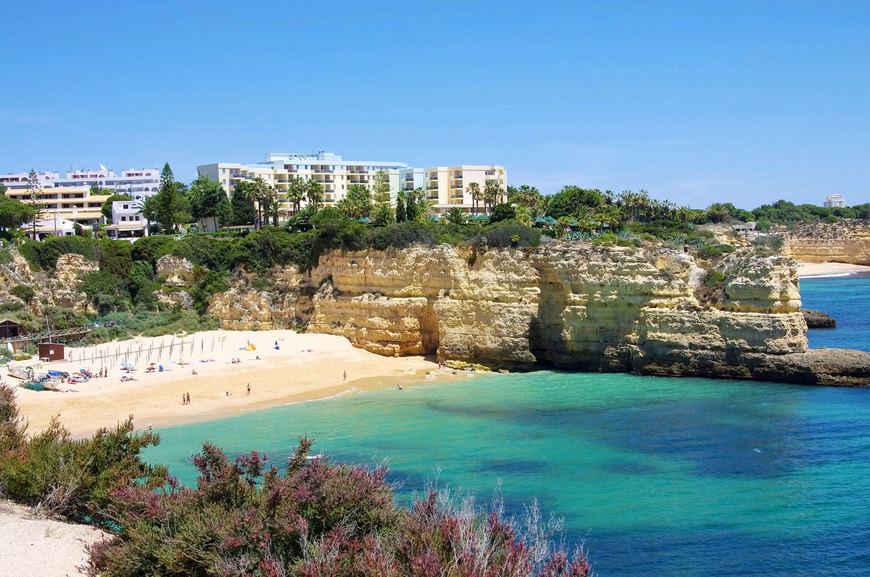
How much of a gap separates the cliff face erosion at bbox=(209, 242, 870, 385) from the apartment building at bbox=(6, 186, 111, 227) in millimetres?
44331

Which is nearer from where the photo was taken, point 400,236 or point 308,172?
point 400,236

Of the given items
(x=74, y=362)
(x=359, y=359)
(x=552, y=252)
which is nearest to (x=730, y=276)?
(x=552, y=252)

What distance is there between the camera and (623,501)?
23.0 meters

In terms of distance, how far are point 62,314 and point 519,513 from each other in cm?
3816

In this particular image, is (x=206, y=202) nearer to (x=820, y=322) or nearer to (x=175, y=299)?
(x=175, y=299)

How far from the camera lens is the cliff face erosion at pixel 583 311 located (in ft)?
125

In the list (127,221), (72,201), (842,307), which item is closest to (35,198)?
(72,201)

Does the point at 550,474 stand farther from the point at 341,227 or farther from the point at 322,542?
the point at 341,227

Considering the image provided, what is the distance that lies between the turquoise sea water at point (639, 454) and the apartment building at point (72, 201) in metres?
57.3

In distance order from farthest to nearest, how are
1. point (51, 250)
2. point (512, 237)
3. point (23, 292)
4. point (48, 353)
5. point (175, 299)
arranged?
point (175, 299), point (51, 250), point (23, 292), point (512, 237), point (48, 353)

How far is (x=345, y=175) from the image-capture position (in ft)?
319

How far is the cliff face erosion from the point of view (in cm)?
3800

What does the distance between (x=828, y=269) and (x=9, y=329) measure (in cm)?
9977

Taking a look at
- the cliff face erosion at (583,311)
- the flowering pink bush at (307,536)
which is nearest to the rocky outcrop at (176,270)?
the cliff face erosion at (583,311)
